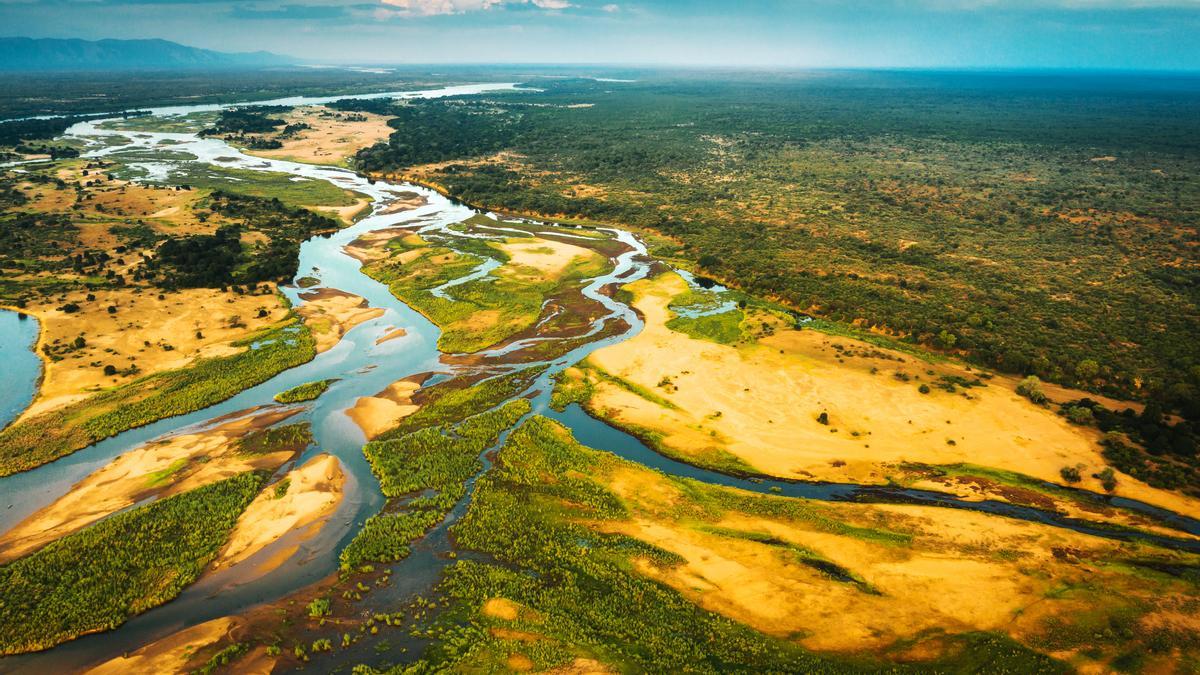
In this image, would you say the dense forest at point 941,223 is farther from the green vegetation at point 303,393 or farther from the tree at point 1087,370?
the green vegetation at point 303,393

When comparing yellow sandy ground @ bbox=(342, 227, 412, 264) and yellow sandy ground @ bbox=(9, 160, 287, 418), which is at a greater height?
yellow sandy ground @ bbox=(342, 227, 412, 264)

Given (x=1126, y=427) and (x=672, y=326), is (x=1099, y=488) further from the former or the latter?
(x=672, y=326)

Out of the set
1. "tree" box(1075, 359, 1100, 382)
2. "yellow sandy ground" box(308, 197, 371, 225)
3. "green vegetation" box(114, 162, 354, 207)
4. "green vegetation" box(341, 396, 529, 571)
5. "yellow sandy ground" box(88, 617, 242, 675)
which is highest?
"green vegetation" box(114, 162, 354, 207)

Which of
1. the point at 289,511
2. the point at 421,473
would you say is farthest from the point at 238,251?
the point at 421,473

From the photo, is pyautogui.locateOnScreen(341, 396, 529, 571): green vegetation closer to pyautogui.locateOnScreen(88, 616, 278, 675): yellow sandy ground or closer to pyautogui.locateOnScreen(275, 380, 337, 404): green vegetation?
pyautogui.locateOnScreen(88, 616, 278, 675): yellow sandy ground

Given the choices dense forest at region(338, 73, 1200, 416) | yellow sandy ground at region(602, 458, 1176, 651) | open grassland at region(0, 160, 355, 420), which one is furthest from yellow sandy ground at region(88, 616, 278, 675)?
dense forest at region(338, 73, 1200, 416)

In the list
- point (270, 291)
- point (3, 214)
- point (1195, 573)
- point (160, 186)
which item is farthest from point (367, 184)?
point (1195, 573)
